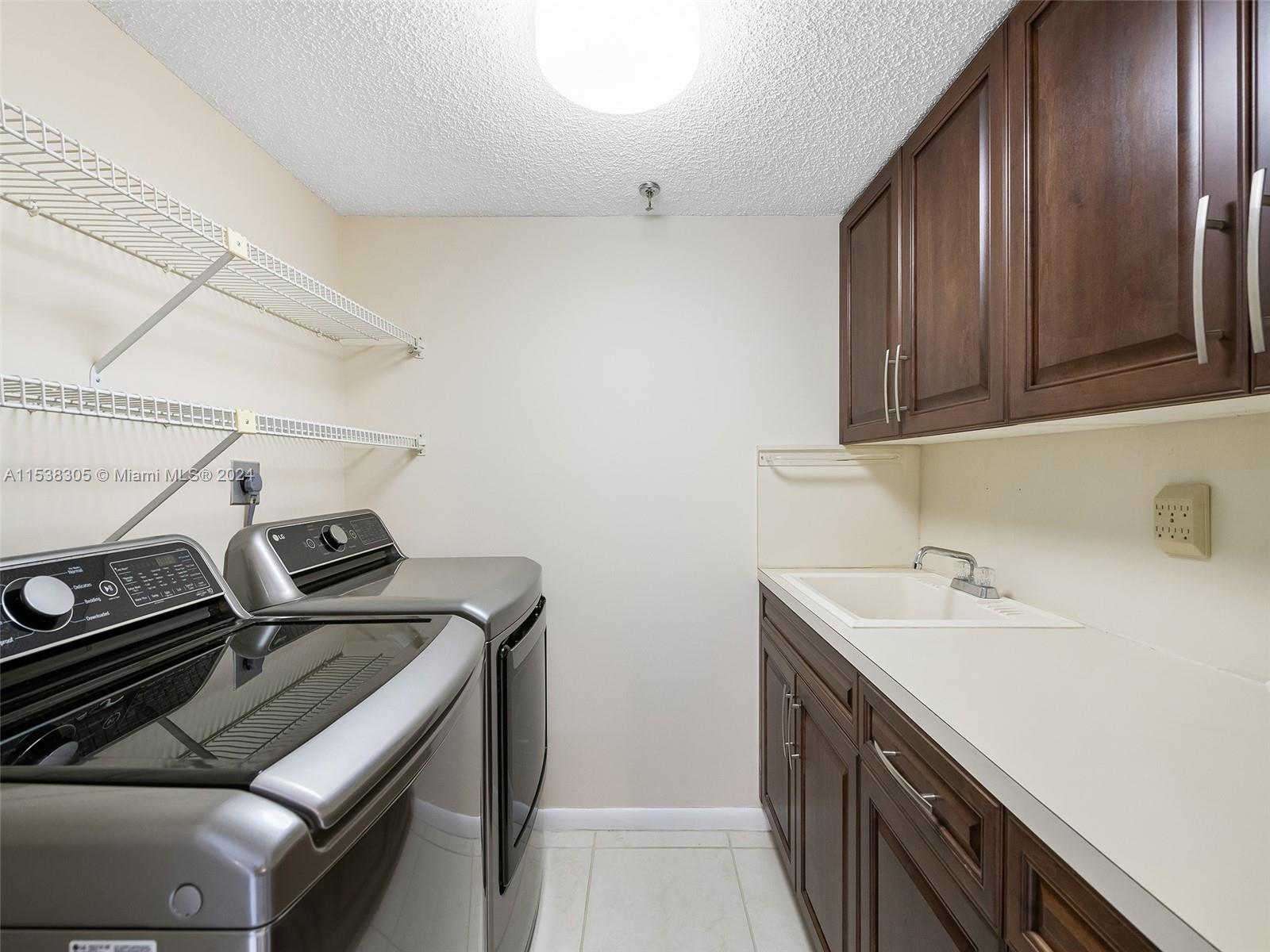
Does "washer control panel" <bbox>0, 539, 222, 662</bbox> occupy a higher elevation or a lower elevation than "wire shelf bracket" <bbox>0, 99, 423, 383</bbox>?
lower

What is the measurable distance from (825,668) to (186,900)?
4.13 ft

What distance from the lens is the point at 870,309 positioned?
5.98 ft

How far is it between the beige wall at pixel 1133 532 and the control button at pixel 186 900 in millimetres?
1529

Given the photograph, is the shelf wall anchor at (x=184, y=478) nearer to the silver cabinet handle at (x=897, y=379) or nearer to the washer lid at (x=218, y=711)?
the washer lid at (x=218, y=711)

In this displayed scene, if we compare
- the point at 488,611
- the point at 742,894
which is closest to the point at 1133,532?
the point at 488,611

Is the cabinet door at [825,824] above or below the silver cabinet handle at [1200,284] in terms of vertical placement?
below

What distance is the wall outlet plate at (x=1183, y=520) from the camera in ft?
3.39


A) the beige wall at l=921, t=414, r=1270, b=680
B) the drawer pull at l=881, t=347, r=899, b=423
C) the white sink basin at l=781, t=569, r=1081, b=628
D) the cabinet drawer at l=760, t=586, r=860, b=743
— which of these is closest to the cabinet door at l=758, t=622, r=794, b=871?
the cabinet drawer at l=760, t=586, r=860, b=743

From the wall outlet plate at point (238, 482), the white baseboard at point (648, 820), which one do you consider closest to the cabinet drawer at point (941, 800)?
the white baseboard at point (648, 820)

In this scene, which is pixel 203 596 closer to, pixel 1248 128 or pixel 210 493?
pixel 210 493

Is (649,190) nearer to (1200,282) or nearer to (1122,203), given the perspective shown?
(1122,203)

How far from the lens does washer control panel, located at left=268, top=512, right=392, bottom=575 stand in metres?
1.36

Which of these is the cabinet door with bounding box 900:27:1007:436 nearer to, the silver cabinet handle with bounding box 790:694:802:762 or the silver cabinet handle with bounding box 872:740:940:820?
the silver cabinet handle with bounding box 872:740:940:820

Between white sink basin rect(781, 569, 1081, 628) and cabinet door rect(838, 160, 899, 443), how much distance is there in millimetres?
501
